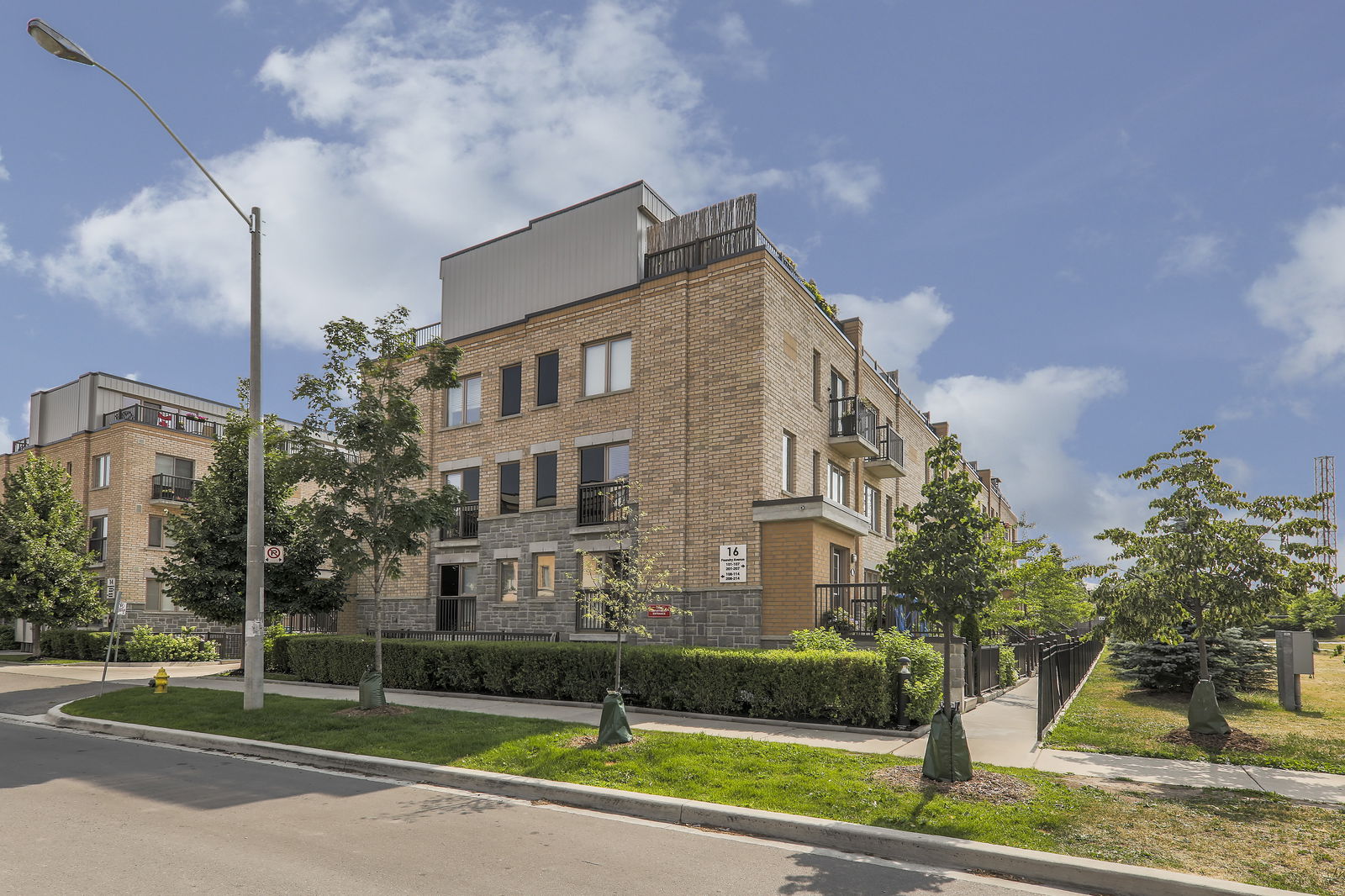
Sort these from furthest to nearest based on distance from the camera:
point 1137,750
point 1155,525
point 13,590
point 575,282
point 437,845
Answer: point 13,590 < point 575,282 < point 1155,525 < point 1137,750 < point 437,845

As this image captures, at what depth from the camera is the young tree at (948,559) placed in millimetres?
10023

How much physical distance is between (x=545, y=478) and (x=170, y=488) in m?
24.6

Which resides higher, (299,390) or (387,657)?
(299,390)

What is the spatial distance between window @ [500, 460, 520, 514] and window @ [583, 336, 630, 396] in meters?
3.51

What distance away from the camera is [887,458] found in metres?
29.2

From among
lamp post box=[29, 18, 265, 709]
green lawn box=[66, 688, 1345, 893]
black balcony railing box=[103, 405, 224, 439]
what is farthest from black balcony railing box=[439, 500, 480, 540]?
black balcony railing box=[103, 405, 224, 439]

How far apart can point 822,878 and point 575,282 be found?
66.8 ft

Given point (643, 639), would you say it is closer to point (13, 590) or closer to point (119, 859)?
point (119, 859)

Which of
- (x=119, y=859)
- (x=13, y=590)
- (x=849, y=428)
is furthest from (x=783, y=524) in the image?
(x=13, y=590)

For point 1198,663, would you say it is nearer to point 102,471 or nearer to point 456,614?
point 456,614

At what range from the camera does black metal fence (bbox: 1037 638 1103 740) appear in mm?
13227

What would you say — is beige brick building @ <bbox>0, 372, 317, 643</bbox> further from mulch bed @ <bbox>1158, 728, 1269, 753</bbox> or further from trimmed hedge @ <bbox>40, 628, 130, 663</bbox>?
mulch bed @ <bbox>1158, 728, 1269, 753</bbox>

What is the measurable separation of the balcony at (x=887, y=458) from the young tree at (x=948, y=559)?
17775 millimetres

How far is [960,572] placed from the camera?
9961mm
